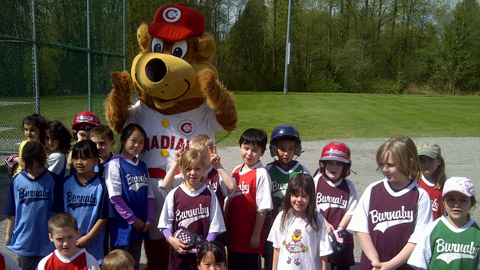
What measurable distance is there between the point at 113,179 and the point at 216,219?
844 mm

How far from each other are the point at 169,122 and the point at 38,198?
4.14ft

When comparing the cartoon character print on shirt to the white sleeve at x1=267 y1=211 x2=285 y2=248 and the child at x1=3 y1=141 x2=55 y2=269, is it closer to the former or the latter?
the white sleeve at x1=267 y1=211 x2=285 y2=248

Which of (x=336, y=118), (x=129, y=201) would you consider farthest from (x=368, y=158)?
(x=336, y=118)

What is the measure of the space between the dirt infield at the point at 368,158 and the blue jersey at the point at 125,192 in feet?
11.0

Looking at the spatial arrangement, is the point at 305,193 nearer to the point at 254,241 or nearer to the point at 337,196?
the point at 337,196

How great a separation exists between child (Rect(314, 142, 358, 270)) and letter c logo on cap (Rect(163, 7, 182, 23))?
6.03 ft

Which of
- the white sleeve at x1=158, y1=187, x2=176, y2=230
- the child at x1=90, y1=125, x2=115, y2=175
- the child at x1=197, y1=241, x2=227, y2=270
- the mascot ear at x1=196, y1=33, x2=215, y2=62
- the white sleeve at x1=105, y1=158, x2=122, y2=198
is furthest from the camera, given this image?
the mascot ear at x1=196, y1=33, x2=215, y2=62

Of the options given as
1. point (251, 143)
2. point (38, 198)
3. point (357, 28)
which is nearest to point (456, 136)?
point (251, 143)

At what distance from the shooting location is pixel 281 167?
3557 mm

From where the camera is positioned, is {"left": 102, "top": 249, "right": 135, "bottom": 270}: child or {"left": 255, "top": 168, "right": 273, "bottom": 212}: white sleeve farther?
{"left": 255, "top": 168, "right": 273, "bottom": 212}: white sleeve

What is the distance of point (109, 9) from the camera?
11047 mm

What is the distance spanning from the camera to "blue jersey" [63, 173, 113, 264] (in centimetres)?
313

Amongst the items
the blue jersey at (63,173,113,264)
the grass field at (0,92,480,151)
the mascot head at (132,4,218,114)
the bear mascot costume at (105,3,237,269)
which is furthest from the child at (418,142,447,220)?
the grass field at (0,92,480,151)

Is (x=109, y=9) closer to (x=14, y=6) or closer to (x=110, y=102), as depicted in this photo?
(x=14, y=6)
